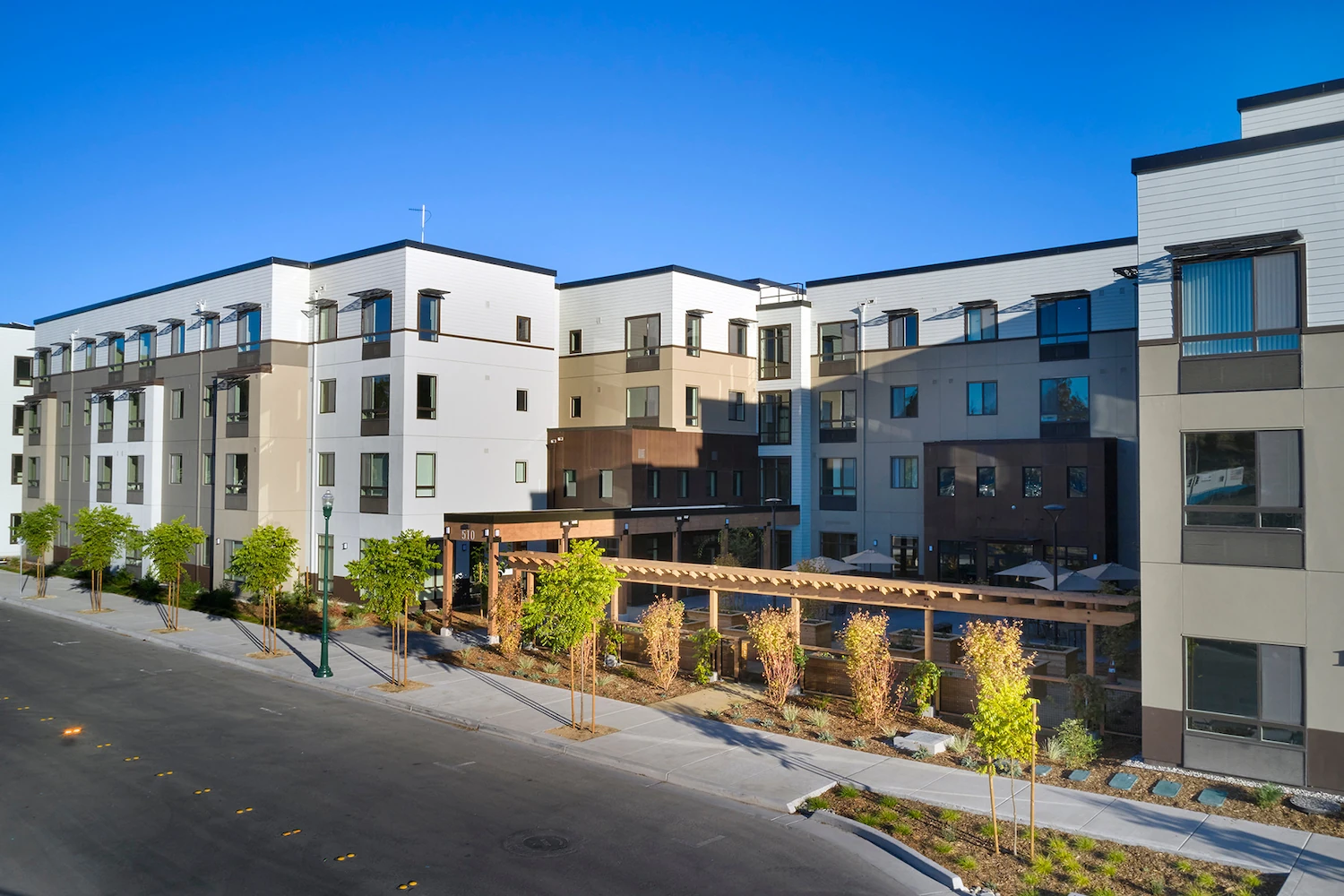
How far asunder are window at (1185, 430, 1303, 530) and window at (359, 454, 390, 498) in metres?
27.5

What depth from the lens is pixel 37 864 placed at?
11852 mm

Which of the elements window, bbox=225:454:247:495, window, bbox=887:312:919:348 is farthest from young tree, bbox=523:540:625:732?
window, bbox=887:312:919:348

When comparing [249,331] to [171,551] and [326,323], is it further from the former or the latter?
[171,551]

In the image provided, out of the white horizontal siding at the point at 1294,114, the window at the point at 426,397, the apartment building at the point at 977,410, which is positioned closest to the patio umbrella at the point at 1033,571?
the apartment building at the point at 977,410

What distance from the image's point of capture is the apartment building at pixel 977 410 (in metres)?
35.6

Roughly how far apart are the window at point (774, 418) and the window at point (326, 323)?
63.8ft

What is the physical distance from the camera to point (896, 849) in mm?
12609

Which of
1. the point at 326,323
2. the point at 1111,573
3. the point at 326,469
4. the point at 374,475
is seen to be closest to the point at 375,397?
the point at 374,475

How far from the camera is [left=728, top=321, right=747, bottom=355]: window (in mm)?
43938

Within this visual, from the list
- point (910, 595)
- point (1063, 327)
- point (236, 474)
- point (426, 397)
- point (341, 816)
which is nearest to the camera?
point (341, 816)

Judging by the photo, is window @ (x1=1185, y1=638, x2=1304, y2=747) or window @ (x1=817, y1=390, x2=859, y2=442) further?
window @ (x1=817, y1=390, x2=859, y2=442)

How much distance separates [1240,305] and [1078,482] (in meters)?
20.9

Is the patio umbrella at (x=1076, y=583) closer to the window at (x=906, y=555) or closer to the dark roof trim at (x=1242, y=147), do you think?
the window at (x=906, y=555)

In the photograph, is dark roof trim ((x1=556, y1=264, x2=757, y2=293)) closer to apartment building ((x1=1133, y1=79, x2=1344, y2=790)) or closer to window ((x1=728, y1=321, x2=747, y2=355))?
window ((x1=728, y1=321, x2=747, y2=355))
